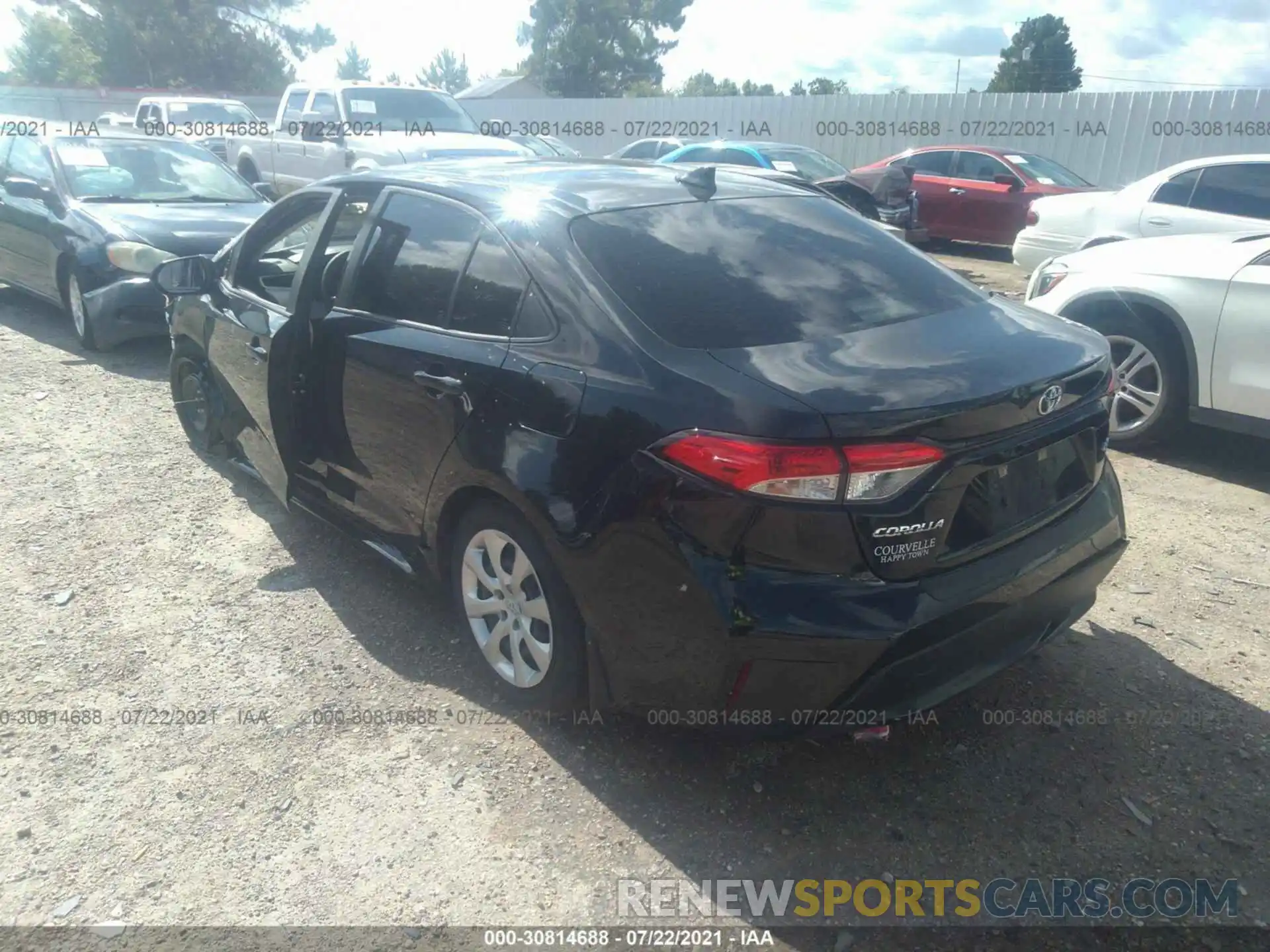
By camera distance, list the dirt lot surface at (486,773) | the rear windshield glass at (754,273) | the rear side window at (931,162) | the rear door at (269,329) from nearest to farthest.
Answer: the dirt lot surface at (486,773) < the rear windshield glass at (754,273) < the rear door at (269,329) < the rear side window at (931,162)

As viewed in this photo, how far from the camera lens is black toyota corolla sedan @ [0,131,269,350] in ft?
23.5

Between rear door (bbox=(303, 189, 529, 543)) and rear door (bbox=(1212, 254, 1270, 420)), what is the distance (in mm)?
3867

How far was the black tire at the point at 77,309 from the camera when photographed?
24.1ft

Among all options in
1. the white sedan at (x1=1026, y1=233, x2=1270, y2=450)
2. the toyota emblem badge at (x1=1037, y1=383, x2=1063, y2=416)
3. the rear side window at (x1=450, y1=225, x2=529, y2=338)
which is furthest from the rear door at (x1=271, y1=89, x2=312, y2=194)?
the toyota emblem badge at (x1=1037, y1=383, x2=1063, y2=416)

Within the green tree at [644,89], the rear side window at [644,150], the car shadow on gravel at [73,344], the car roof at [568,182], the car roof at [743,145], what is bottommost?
the car shadow on gravel at [73,344]

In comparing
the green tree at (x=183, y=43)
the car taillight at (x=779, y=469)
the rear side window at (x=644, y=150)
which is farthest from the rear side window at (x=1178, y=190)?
the green tree at (x=183, y=43)

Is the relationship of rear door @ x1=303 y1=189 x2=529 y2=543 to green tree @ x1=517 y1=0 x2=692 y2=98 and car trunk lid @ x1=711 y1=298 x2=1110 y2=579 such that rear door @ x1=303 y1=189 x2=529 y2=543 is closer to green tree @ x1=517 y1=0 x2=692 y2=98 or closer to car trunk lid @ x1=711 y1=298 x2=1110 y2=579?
car trunk lid @ x1=711 y1=298 x2=1110 y2=579

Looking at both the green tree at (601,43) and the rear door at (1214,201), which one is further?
the green tree at (601,43)

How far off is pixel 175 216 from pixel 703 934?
7.22m

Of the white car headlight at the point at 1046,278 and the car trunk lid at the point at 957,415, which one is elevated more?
the car trunk lid at the point at 957,415

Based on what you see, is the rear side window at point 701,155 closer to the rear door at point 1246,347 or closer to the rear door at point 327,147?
the rear door at point 327,147

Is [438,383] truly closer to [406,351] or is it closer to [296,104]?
[406,351]

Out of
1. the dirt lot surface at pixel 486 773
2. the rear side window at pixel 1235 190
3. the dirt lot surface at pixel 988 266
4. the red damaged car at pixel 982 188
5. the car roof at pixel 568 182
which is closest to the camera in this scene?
the dirt lot surface at pixel 486 773

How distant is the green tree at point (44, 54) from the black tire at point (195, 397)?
185ft
